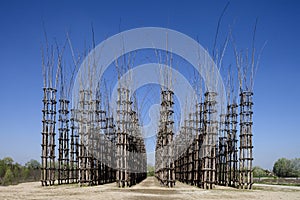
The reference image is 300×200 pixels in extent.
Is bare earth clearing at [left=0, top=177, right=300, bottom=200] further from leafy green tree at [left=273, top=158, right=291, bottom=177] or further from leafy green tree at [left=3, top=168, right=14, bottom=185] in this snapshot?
leafy green tree at [left=273, top=158, right=291, bottom=177]

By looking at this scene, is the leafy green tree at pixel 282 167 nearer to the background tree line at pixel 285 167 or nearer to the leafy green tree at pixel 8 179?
the background tree line at pixel 285 167

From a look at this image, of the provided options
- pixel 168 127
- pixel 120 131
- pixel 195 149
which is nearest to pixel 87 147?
pixel 120 131

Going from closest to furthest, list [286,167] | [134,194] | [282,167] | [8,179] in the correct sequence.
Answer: [134,194]
[8,179]
[286,167]
[282,167]

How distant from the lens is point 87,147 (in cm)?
2180

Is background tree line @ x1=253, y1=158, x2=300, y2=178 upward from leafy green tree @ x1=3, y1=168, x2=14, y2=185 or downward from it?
downward

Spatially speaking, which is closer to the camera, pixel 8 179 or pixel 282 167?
pixel 8 179

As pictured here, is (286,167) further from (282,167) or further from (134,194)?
(134,194)

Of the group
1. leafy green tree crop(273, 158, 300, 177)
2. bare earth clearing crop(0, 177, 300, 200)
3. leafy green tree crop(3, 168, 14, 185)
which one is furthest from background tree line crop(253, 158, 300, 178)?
bare earth clearing crop(0, 177, 300, 200)

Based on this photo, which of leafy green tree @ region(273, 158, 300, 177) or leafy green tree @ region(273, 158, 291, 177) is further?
leafy green tree @ region(273, 158, 291, 177)

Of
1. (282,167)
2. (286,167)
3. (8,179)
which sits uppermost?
(8,179)

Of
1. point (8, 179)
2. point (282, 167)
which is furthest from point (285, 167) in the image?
point (8, 179)

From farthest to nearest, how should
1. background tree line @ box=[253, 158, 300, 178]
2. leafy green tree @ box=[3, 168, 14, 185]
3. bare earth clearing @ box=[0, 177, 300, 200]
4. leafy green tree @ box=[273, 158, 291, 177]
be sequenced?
leafy green tree @ box=[273, 158, 291, 177], background tree line @ box=[253, 158, 300, 178], leafy green tree @ box=[3, 168, 14, 185], bare earth clearing @ box=[0, 177, 300, 200]

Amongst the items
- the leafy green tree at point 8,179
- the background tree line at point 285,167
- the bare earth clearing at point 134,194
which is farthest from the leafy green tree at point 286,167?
the bare earth clearing at point 134,194

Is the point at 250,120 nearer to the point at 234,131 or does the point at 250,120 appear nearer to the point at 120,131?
the point at 234,131
